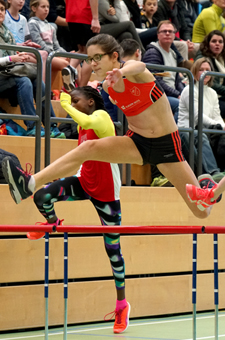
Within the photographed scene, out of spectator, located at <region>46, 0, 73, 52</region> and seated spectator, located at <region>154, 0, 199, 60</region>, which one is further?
seated spectator, located at <region>154, 0, 199, 60</region>

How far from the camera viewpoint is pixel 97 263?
530 cm

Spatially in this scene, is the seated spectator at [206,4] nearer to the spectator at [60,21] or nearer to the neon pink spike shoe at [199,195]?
the spectator at [60,21]

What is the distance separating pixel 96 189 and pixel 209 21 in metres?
5.34

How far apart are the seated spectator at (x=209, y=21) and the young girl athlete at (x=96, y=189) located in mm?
4847

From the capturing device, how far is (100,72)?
411cm

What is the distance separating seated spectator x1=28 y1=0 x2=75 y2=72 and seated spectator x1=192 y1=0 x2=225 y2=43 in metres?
3.04

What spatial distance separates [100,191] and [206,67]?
2887mm

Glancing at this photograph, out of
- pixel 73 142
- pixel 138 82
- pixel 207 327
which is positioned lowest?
pixel 207 327

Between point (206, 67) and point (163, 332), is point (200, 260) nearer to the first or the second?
point (163, 332)

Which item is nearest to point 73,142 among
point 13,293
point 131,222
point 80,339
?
point 131,222

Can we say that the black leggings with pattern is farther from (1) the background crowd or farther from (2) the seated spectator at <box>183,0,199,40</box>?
(2) the seated spectator at <box>183,0,199,40</box>

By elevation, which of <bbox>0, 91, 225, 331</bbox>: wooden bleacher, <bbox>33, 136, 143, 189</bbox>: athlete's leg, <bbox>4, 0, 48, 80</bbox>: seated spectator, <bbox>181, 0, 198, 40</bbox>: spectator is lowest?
<bbox>0, 91, 225, 331</bbox>: wooden bleacher

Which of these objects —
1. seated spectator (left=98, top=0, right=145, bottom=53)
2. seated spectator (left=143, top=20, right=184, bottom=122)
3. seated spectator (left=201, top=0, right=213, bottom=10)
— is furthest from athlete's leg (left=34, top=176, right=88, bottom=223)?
seated spectator (left=201, top=0, right=213, bottom=10)

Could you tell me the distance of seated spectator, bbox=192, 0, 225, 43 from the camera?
29.6 feet
